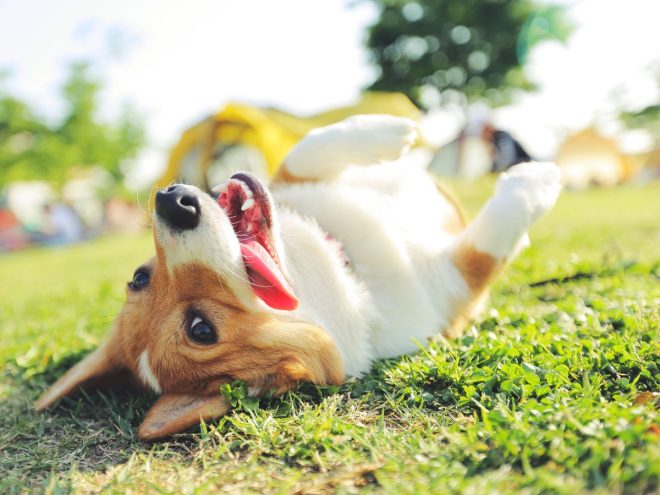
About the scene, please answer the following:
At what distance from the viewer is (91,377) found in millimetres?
2309

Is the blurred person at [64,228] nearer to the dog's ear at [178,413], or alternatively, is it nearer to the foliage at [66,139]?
the foliage at [66,139]

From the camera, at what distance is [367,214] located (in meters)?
2.67

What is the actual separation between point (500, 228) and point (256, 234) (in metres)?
1.13

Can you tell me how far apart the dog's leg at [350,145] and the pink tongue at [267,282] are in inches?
38.6

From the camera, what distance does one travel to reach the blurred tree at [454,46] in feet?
80.1

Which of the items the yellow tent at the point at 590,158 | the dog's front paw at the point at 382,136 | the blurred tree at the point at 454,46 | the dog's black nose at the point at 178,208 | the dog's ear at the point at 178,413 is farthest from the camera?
the yellow tent at the point at 590,158

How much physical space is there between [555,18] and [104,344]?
2425 cm

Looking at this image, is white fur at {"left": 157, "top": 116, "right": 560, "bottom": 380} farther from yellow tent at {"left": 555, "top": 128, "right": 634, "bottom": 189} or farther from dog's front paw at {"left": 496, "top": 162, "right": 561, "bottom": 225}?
yellow tent at {"left": 555, "top": 128, "right": 634, "bottom": 189}

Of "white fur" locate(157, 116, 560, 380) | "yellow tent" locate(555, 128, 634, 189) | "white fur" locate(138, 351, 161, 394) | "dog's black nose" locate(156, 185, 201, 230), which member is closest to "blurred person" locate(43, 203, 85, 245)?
"yellow tent" locate(555, 128, 634, 189)

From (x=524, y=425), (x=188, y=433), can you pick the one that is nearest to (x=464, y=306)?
(x=524, y=425)

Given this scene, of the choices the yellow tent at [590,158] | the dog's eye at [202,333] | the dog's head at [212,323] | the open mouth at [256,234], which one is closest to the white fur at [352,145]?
the open mouth at [256,234]

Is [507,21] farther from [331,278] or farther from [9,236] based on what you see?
[9,236]

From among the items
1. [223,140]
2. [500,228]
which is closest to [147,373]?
[500,228]

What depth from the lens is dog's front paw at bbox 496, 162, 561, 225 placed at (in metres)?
2.51
